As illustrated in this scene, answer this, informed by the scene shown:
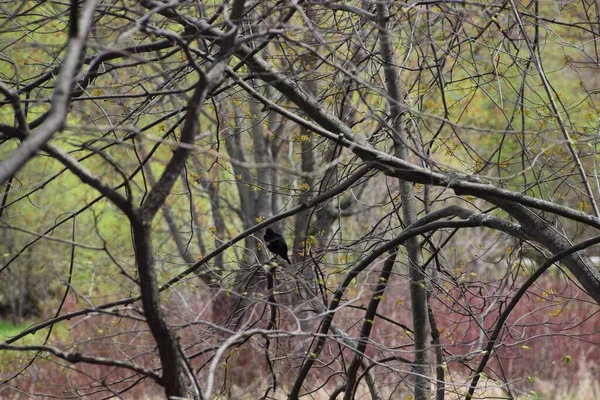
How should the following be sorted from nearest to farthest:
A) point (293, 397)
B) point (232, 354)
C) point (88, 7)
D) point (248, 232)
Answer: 1. point (88, 7)
2. point (232, 354)
3. point (248, 232)
4. point (293, 397)

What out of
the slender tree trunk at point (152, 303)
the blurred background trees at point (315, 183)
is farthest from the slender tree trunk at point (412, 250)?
the slender tree trunk at point (152, 303)

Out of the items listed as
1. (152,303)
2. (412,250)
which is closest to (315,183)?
(412,250)

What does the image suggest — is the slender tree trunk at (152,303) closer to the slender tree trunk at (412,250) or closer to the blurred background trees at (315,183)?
the blurred background trees at (315,183)

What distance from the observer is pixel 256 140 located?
12148 mm

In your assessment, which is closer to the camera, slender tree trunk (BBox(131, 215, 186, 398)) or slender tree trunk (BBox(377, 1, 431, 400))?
slender tree trunk (BBox(131, 215, 186, 398))

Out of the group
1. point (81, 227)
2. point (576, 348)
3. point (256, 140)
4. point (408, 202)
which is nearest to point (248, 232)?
point (408, 202)

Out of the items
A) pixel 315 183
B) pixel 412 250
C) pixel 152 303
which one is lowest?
pixel 152 303

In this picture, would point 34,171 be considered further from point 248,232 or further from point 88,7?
point 88,7

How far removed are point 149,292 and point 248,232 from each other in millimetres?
1353

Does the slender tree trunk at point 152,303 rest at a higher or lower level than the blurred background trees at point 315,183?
lower

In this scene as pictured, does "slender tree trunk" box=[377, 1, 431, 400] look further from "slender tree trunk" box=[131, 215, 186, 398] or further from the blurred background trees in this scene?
"slender tree trunk" box=[131, 215, 186, 398]

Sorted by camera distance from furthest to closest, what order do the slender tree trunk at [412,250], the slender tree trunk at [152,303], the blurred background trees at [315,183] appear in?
the slender tree trunk at [412,250]
the blurred background trees at [315,183]
the slender tree trunk at [152,303]

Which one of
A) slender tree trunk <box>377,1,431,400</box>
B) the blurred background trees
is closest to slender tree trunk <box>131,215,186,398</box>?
the blurred background trees

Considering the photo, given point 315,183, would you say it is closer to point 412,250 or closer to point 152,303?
point 412,250
